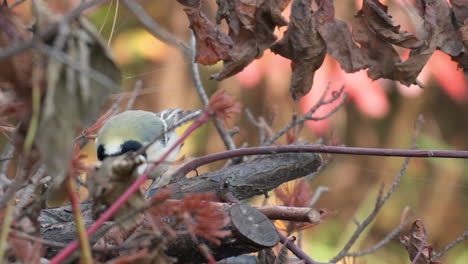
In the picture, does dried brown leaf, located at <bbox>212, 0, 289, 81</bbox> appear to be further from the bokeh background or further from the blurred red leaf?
the bokeh background

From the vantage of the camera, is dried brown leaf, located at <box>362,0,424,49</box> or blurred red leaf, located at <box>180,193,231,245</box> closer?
blurred red leaf, located at <box>180,193,231,245</box>

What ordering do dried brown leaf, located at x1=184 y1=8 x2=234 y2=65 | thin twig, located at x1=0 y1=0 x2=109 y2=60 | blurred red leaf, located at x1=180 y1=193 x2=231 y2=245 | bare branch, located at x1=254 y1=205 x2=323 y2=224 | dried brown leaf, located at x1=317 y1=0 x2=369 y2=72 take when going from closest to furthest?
thin twig, located at x1=0 y1=0 x2=109 y2=60, blurred red leaf, located at x1=180 y1=193 x2=231 y2=245, bare branch, located at x1=254 y1=205 x2=323 y2=224, dried brown leaf, located at x1=184 y1=8 x2=234 y2=65, dried brown leaf, located at x1=317 y1=0 x2=369 y2=72

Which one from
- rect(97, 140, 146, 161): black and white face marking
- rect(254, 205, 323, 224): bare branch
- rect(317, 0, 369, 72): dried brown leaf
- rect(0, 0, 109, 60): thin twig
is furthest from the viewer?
rect(97, 140, 146, 161): black and white face marking

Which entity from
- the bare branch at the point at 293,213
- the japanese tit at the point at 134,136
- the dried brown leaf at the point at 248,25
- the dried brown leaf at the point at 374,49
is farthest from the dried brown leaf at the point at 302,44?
the japanese tit at the point at 134,136

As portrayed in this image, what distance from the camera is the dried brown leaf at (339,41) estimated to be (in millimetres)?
1646

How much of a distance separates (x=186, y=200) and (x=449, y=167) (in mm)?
3343

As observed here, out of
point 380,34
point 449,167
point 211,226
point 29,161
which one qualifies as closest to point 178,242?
point 211,226

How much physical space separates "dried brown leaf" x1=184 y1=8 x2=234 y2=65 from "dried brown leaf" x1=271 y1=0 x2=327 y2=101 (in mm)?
160

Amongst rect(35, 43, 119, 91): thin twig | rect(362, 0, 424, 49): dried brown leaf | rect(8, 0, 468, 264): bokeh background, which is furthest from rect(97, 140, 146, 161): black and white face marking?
rect(35, 43, 119, 91): thin twig

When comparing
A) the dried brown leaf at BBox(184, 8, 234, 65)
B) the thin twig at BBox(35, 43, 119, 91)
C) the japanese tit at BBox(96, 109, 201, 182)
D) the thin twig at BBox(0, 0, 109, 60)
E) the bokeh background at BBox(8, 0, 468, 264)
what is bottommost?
the bokeh background at BBox(8, 0, 468, 264)

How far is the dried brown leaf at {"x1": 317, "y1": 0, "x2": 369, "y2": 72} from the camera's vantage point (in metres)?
1.65

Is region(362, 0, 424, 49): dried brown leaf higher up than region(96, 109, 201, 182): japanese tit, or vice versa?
region(362, 0, 424, 49): dried brown leaf

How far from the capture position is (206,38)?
154 centimetres

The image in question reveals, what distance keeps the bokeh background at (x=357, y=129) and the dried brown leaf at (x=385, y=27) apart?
1571mm
